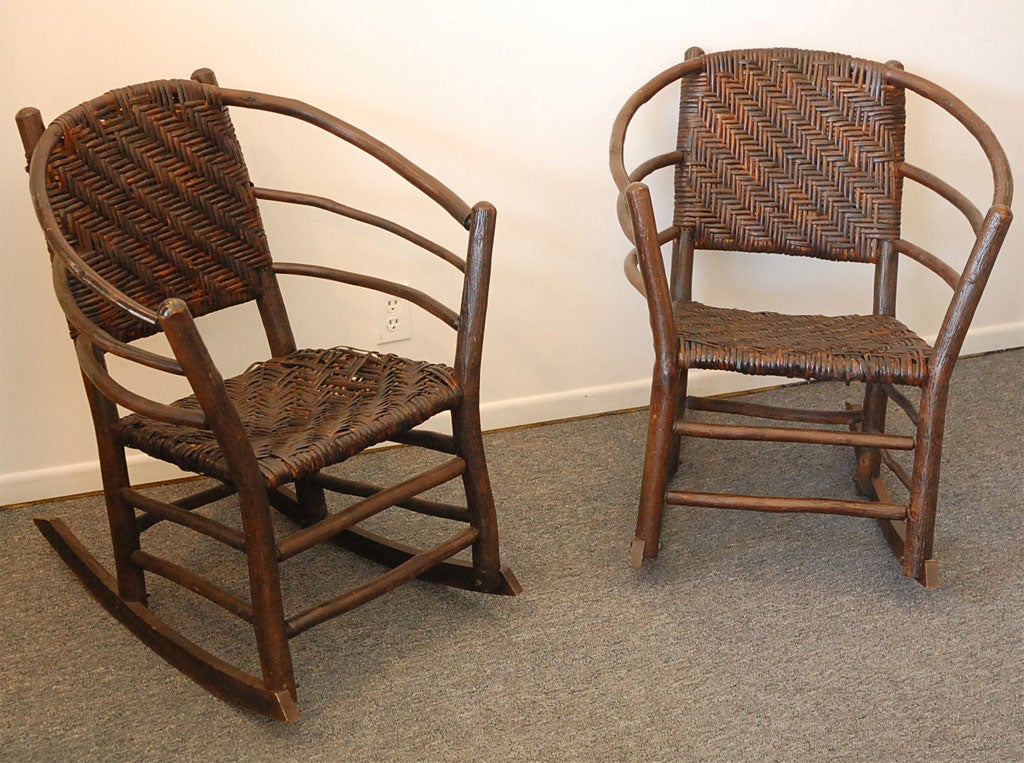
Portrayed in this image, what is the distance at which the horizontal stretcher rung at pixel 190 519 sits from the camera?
148 centimetres

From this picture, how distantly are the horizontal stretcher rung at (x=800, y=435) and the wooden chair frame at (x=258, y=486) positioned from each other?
346 mm

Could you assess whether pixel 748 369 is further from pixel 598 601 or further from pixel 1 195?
pixel 1 195

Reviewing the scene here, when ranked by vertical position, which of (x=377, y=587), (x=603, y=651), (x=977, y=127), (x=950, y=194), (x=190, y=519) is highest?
(x=977, y=127)

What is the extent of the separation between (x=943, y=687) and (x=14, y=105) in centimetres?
172

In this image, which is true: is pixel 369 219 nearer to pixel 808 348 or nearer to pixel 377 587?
pixel 377 587

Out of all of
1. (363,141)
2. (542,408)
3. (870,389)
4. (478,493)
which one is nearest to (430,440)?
(478,493)

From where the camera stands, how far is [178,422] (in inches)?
54.0

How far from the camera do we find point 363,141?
1.69 metres

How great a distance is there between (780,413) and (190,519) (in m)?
1.04

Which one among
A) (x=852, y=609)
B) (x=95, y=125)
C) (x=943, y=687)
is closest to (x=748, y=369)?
(x=852, y=609)

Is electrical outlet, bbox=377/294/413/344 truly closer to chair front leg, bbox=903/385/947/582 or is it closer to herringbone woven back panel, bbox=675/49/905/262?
herringbone woven back panel, bbox=675/49/905/262

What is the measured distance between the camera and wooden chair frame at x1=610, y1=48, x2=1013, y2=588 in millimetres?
1637

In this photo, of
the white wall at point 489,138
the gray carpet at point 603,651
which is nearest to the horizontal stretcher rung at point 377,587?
the gray carpet at point 603,651

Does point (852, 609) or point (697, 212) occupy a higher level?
point (697, 212)
